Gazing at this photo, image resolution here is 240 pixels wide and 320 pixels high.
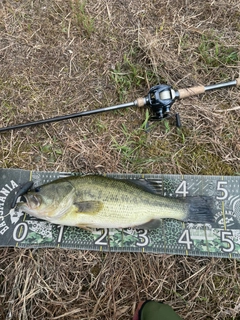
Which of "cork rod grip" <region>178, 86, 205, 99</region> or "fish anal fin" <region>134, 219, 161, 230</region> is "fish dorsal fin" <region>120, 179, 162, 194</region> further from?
"cork rod grip" <region>178, 86, 205, 99</region>

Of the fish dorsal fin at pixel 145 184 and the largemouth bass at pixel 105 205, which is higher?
the fish dorsal fin at pixel 145 184

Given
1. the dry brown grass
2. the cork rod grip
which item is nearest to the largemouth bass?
the dry brown grass

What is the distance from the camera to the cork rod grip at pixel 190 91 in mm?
3201

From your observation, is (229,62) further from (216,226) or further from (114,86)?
(216,226)

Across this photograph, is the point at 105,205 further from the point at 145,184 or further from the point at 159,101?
the point at 159,101

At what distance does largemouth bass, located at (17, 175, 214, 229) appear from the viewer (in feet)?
9.05

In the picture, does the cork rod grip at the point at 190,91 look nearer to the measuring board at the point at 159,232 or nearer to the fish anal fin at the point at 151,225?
the measuring board at the point at 159,232

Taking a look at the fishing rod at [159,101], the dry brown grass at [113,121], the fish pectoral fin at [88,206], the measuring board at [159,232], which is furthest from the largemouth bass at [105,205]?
the fishing rod at [159,101]

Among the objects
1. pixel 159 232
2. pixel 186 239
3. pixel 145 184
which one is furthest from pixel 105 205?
pixel 186 239

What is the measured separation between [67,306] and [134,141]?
6.24 ft

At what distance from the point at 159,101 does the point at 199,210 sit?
1231 mm

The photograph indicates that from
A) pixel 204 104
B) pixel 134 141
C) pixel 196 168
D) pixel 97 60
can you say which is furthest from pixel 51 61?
pixel 196 168

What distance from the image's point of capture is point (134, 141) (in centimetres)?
330

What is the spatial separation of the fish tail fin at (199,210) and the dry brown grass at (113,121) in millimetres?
394
